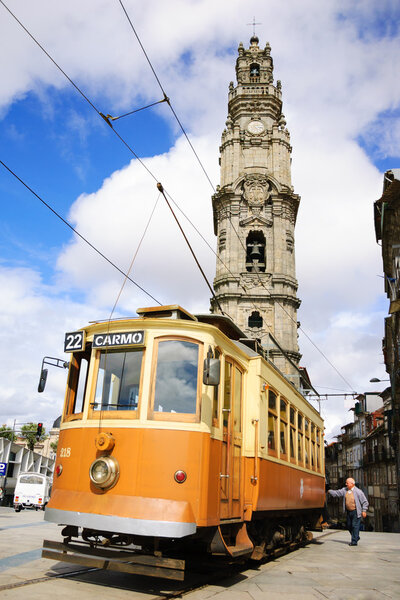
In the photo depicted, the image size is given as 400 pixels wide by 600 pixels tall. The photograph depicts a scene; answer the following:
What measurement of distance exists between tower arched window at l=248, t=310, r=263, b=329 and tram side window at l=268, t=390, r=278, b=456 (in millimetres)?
31202

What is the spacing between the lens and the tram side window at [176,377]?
6.34 metres

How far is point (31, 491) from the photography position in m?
25.0

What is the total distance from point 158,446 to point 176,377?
88cm

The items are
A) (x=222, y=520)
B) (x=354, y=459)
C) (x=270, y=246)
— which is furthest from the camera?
(x=354, y=459)

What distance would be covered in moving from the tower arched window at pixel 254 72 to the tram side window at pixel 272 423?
48459 mm

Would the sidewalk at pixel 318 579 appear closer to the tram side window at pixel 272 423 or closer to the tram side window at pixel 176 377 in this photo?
the tram side window at pixel 272 423

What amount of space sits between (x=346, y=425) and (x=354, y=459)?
652 centimetres

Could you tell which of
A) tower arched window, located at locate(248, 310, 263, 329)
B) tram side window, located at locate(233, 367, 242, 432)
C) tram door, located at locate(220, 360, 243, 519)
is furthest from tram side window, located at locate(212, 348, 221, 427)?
tower arched window, located at locate(248, 310, 263, 329)

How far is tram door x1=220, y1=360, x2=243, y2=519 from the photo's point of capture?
6.80m

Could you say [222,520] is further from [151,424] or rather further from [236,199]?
[236,199]

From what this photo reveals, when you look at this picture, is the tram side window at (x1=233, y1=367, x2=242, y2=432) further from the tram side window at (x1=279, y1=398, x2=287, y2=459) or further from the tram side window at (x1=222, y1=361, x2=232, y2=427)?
the tram side window at (x1=279, y1=398, x2=287, y2=459)

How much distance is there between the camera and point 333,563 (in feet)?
31.1

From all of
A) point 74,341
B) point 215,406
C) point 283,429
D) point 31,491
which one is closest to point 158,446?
point 215,406

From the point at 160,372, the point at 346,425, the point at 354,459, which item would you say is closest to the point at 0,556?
the point at 160,372
